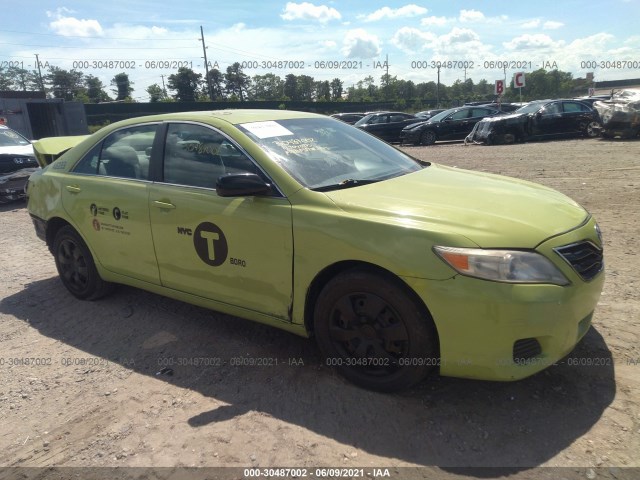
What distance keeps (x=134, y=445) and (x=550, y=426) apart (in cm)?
218

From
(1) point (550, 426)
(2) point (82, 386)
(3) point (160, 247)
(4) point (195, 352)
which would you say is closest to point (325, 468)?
(1) point (550, 426)

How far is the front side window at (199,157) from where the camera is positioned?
11.2 ft

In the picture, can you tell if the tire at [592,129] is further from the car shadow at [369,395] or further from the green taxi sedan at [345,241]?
the car shadow at [369,395]

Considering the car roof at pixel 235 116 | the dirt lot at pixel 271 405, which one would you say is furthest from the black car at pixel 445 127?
the car roof at pixel 235 116

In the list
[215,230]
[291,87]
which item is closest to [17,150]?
[215,230]

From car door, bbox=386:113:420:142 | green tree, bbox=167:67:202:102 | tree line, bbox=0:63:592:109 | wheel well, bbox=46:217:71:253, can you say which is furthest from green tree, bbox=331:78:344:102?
wheel well, bbox=46:217:71:253

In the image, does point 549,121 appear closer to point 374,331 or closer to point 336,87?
point 374,331

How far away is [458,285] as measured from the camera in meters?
2.51

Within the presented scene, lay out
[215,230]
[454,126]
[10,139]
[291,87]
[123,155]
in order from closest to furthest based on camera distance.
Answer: [215,230]
[123,155]
[10,139]
[454,126]
[291,87]

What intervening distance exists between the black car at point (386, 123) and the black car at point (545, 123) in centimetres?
507

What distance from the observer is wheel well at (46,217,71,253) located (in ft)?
15.1

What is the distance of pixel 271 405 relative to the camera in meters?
2.95

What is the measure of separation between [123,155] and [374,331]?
2.61 meters

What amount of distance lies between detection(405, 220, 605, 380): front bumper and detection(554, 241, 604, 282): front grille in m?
0.04
